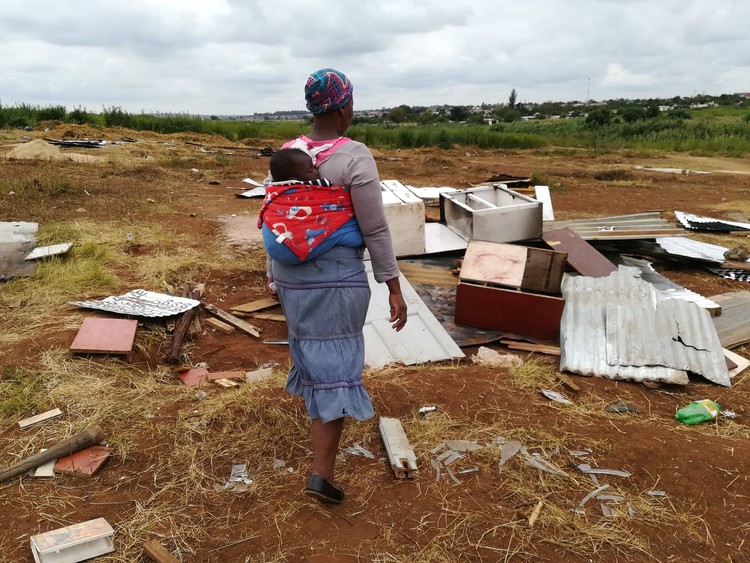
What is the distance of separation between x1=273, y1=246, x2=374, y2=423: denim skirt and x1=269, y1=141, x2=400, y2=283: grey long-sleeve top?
0.35 ft

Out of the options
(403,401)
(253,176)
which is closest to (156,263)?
(403,401)

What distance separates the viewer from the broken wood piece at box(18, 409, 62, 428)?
2818mm

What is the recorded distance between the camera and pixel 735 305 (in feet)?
17.0

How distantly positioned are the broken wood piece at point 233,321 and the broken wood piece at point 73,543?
2.54 meters

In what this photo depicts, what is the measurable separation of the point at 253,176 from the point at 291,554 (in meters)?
13.4

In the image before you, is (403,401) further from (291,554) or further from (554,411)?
(291,554)

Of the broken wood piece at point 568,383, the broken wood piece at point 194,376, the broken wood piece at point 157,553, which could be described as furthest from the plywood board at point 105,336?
the broken wood piece at point 568,383

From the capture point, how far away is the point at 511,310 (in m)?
4.59

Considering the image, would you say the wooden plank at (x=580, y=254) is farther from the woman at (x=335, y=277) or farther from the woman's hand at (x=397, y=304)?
the woman at (x=335, y=277)

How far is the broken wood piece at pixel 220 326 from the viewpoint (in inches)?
182

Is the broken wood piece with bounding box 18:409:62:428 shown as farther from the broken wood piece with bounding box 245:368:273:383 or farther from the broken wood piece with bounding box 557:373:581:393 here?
the broken wood piece with bounding box 557:373:581:393

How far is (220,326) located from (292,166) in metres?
3.03

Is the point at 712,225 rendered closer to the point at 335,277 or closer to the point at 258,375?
the point at 258,375

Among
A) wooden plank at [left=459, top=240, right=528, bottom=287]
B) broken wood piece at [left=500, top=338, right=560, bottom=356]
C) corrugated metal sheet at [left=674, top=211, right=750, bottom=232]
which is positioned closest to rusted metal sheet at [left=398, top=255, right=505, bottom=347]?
broken wood piece at [left=500, top=338, right=560, bottom=356]
